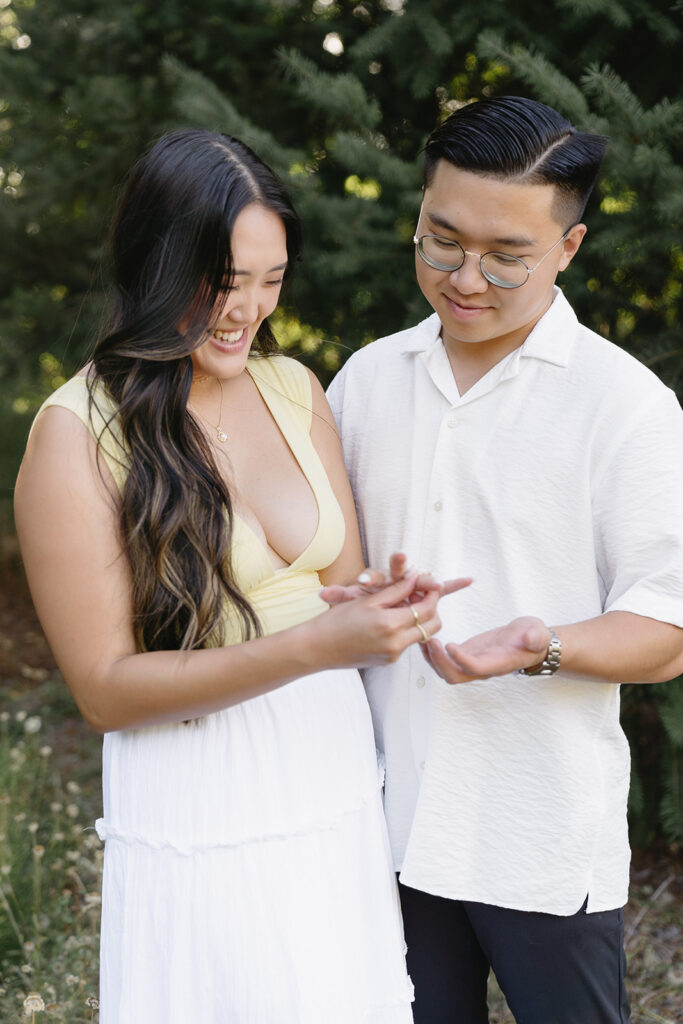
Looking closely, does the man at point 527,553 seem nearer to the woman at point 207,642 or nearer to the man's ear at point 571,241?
the man's ear at point 571,241

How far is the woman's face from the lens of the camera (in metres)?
1.92

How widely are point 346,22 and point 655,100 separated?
1175mm

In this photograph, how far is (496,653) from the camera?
171cm

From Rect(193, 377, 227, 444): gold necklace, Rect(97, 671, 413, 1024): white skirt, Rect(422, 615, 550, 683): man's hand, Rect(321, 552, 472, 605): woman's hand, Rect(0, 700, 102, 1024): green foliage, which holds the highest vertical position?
Rect(193, 377, 227, 444): gold necklace

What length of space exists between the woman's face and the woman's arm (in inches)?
12.5

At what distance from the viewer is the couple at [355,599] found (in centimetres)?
176

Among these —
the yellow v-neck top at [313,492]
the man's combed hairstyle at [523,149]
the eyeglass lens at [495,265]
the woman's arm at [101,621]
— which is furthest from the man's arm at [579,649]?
the man's combed hairstyle at [523,149]

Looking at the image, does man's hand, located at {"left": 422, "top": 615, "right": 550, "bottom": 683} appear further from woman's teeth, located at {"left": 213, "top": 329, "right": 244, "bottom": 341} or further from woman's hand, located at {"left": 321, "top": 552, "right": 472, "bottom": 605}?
woman's teeth, located at {"left": 213, "top": 329, "right": 244, "bottom": 341}

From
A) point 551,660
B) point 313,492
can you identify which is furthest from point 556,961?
point 313,492

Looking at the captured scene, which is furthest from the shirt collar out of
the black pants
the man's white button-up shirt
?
the black pants

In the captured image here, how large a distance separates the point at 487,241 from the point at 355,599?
0.70 metres

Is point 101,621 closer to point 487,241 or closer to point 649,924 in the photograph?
point 487,241

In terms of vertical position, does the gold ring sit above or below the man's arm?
above

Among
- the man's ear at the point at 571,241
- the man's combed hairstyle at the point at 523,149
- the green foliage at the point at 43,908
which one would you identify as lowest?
the green foliage at the point at 43,908
